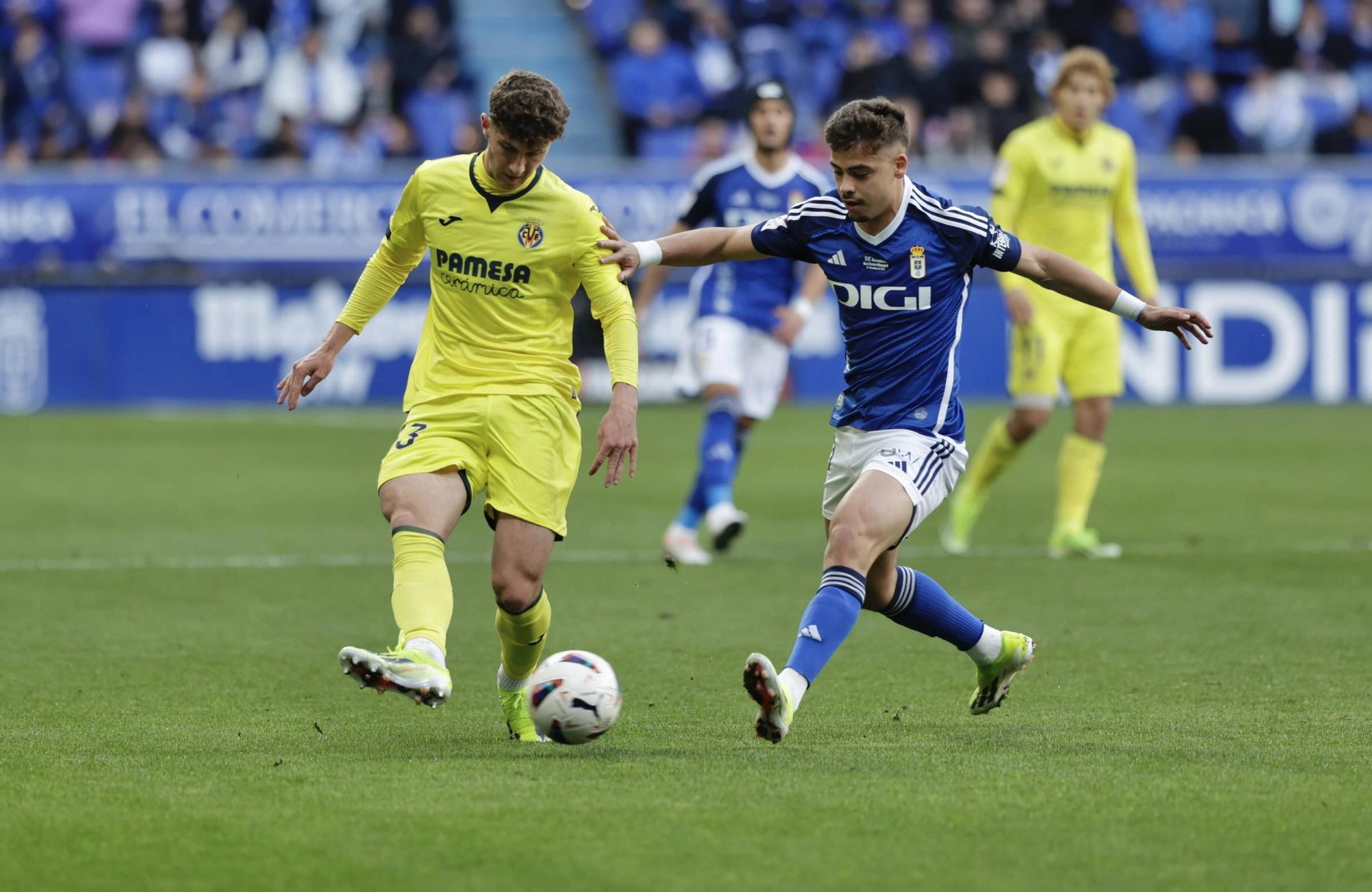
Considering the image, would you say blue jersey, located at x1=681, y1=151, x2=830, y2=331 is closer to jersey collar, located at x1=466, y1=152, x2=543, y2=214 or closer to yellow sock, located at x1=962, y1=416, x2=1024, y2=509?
yellow sock, located at x1=962, y1=416, x2=1024, y2=509

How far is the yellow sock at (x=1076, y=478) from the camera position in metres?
10.2

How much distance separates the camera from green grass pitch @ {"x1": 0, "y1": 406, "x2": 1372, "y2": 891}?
168 inches

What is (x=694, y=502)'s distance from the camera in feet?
33.5

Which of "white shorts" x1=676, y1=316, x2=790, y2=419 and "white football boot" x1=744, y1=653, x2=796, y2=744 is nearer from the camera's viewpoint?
"white football boot" x1=744, y1=653, x2=796, y2=744

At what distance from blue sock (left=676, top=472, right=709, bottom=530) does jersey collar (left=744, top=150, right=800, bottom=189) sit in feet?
5.14

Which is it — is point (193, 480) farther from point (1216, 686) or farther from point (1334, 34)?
point (1334, 34)

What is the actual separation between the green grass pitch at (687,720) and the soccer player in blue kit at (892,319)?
0.42 metres

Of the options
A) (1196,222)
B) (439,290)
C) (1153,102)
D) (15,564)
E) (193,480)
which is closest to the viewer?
(439,290)

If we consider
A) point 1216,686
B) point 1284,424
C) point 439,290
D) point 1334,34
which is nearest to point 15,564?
point 439,290

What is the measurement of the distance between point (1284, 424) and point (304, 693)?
13.5 m

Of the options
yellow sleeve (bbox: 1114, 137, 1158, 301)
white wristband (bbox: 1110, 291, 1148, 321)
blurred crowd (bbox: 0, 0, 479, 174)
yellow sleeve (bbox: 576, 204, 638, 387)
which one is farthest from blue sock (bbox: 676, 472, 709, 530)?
blurred crowd (bbox: 0, 0, 479, 174)

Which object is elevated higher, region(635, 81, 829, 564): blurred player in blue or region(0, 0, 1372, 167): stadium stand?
region(0, 0, 1372, 167): stadium stand

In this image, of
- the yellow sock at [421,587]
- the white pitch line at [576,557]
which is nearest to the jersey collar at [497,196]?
the yellow sock at [421,587]

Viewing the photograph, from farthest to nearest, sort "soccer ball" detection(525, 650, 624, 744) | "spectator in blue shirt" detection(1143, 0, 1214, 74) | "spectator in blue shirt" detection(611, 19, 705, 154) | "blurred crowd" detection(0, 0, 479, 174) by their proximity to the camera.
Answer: "spectator in blue shirt" detection(1143, 0, 1214, 74) → "spectator in blue shirt" detection(611, 19, 705, 154) → "blurred crowd" detection(0, 0, 479, 174) → "soccer ball" detection(525, 650, 624, 744)
